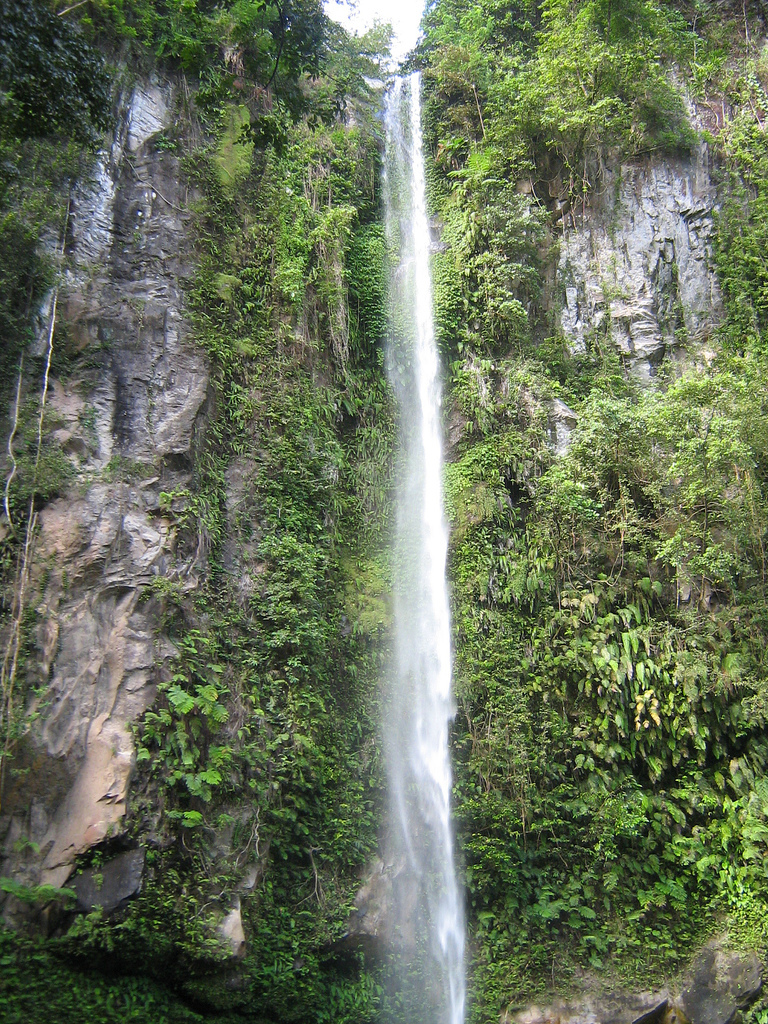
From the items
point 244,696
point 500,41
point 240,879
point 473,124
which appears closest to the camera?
point 240,879

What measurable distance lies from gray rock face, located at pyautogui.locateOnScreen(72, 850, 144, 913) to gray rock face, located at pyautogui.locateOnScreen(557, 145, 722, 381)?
857cm

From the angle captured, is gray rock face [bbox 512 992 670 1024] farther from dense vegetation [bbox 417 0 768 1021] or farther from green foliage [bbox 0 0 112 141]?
green foliage [bbox 0 0 112 141]

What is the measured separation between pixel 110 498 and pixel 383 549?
3.59 metres

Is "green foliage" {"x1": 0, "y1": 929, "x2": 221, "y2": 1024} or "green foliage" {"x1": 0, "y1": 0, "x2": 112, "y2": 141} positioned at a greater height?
"green foliage" {"x1": 0, "y1": 0, "x2": 112, "y2": 141}

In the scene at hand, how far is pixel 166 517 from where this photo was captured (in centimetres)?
652

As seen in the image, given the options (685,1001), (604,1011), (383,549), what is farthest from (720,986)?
(383,549)

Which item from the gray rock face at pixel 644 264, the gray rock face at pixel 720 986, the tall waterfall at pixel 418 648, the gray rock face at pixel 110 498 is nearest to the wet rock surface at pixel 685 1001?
the gray rock face at pixel 720 986

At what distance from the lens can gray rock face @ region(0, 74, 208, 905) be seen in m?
5.06

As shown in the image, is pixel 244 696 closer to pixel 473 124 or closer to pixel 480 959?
pixel 480 959

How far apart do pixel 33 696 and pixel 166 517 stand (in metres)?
2.02

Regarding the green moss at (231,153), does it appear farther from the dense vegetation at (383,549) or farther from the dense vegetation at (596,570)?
the dense vegetation at (596,570)

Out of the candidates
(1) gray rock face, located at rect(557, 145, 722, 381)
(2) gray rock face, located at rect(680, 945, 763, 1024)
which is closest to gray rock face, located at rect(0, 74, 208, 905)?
(2) gray rock face, located at rect(680, 945, 763, 1024)

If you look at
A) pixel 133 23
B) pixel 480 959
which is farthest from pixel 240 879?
pixel 133 23

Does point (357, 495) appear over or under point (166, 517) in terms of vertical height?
over
